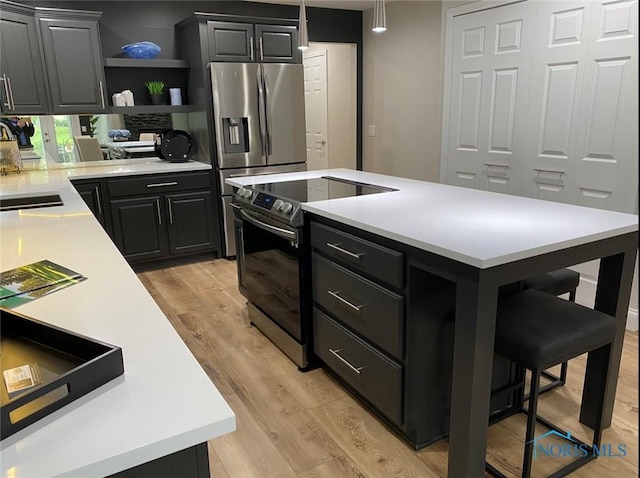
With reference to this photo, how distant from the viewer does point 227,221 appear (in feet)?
14.8

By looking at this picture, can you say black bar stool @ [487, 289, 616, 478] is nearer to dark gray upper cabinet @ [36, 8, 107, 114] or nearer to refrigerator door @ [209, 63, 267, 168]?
refrigerator door @ [209, 63, 267, 168]

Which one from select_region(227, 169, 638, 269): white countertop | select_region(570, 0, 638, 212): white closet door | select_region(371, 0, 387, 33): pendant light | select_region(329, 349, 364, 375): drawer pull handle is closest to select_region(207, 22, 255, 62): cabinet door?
select_region(371, 0, 387, 33): pendant light

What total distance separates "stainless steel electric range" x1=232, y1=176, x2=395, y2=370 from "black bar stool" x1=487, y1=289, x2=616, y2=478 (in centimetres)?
102

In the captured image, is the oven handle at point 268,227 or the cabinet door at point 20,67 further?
the cabinet door at point 20,67

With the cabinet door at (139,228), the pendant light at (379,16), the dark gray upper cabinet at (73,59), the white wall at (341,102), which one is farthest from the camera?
the white wall at (341,102)

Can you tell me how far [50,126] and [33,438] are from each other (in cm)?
433

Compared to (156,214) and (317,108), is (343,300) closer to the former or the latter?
(156,214)

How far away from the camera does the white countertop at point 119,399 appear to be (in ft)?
2.22

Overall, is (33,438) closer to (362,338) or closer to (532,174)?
(362,338)

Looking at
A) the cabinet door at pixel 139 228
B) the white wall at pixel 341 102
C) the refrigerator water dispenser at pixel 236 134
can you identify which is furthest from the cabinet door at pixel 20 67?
the white wall at pixel 341 102

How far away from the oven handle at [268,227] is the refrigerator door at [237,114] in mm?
1495

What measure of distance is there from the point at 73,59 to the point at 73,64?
39 millimetres

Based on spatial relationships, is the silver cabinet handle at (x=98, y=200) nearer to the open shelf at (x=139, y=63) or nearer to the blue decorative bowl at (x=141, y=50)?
the open shelf at (x=139, y=63)

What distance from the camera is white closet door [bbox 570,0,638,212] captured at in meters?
2.79
